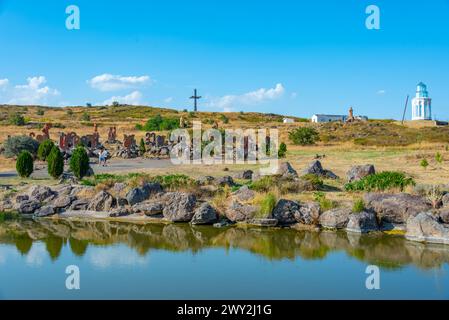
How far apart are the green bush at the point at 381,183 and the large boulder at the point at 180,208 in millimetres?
6066

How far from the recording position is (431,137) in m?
52.2

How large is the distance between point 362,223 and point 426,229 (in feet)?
5.62

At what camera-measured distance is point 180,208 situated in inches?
642

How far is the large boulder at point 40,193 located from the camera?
18.4 metres

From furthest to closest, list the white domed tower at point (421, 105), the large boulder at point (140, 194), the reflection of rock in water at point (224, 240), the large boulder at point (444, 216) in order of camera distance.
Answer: the white domed tower at point (421, 105) < the large boulder at point (140, 194) < the large boulder at point (444, 216) < the reflection of rock in water at point (224, 240)

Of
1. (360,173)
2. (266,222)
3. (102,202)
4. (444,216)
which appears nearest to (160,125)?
(360,173)

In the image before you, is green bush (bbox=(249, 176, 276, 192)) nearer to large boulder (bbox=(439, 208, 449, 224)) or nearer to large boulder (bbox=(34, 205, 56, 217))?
large boulder (bbox=(439, 208, 449, 224))

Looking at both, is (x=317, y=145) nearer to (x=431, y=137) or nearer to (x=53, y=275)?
(x=431, y=137)

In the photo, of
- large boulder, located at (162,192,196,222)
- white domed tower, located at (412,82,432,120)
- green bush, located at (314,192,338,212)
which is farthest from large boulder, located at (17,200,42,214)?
white domed tower, located at (412,82,432,120)

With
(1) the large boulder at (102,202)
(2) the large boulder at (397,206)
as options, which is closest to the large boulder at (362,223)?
(2) the large boulder at (397,206)

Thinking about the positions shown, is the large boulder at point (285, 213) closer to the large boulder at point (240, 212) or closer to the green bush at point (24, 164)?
the large boulder at point (240, 212)

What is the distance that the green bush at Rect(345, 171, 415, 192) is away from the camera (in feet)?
57.6
